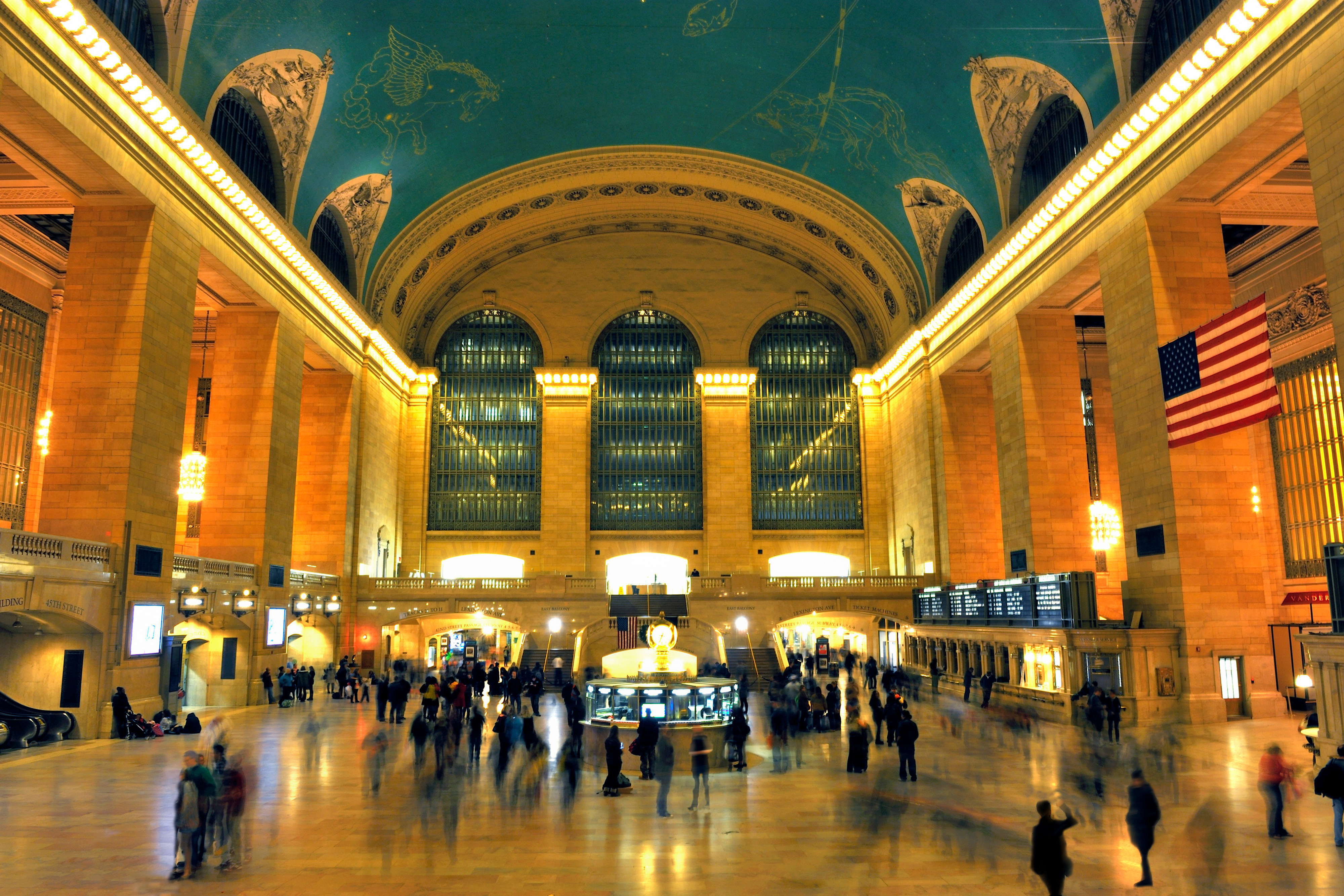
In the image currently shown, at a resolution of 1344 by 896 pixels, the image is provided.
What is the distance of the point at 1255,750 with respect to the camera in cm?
1420

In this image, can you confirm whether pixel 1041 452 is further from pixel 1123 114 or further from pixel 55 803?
pixel 55 803

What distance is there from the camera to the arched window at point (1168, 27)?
1734cm

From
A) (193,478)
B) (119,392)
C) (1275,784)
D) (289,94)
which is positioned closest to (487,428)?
(193,478)

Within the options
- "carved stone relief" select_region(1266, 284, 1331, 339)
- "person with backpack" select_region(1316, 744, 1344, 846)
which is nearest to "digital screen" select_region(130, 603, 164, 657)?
"person with backpack" select_region(1316, 744, 1344, 846)

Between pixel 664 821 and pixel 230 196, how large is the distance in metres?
17.8

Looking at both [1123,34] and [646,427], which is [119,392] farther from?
[646,427]

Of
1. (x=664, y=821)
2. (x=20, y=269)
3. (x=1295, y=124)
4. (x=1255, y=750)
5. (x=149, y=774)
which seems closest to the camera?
(x=664, y=821)

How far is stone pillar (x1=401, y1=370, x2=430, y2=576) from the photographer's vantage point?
37094mm

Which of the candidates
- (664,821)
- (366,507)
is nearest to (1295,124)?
(664,821)

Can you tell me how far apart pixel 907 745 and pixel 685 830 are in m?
3.96

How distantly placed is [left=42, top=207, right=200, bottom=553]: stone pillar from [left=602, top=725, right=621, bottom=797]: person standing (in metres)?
11.0

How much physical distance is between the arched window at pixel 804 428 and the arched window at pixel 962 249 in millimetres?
8673

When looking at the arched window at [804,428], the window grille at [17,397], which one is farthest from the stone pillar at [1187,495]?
the window grille at [17,397]

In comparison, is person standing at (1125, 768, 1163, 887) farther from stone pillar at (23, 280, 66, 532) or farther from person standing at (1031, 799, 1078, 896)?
Result: stone pillar at (23, 280, 66, 532)
